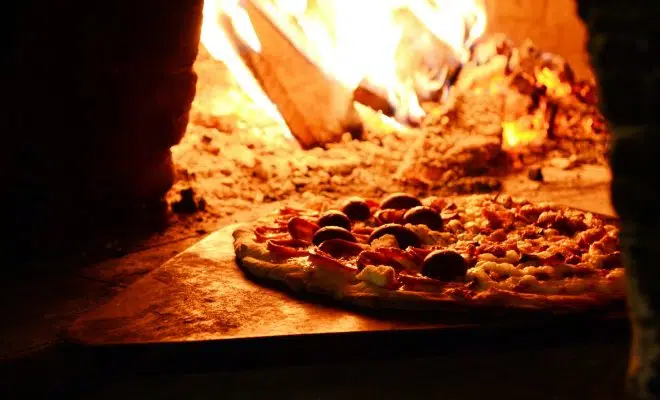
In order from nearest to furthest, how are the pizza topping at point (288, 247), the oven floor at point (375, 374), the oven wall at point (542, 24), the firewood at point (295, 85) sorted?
1. the oven floor at point (375, 374)
2. the pizza topping at point (288, 247)
3. the firewood at point (295, 85)
4. the oven wall at point (542, 24)

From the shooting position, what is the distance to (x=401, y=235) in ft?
10.2

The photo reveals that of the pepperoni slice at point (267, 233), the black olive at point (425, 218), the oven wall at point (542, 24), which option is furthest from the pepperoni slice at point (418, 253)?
the oven wall at point (542, 24)

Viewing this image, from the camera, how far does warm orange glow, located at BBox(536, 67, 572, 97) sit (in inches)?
230

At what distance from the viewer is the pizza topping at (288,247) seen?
9.58 ft

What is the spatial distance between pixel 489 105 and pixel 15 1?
3.61 metres

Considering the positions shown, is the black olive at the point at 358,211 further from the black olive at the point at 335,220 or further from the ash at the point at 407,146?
the ash at the point at 407,146

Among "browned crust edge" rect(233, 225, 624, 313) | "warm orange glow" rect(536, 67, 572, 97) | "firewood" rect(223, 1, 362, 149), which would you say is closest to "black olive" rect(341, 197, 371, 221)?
"browned crust edge" rect(233, 225, 624, 313)

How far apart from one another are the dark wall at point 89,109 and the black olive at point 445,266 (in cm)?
195

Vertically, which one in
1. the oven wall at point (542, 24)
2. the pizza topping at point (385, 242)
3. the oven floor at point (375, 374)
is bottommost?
the oven floor at point (375, 374)

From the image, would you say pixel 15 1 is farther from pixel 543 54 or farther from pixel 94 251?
pixel 543 54

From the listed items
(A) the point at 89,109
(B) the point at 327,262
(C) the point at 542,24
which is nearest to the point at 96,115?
(A) the point at 89,109

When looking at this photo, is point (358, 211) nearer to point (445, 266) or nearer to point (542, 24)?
point (445, 266)

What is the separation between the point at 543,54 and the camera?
19.5ft

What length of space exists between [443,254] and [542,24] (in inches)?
175
